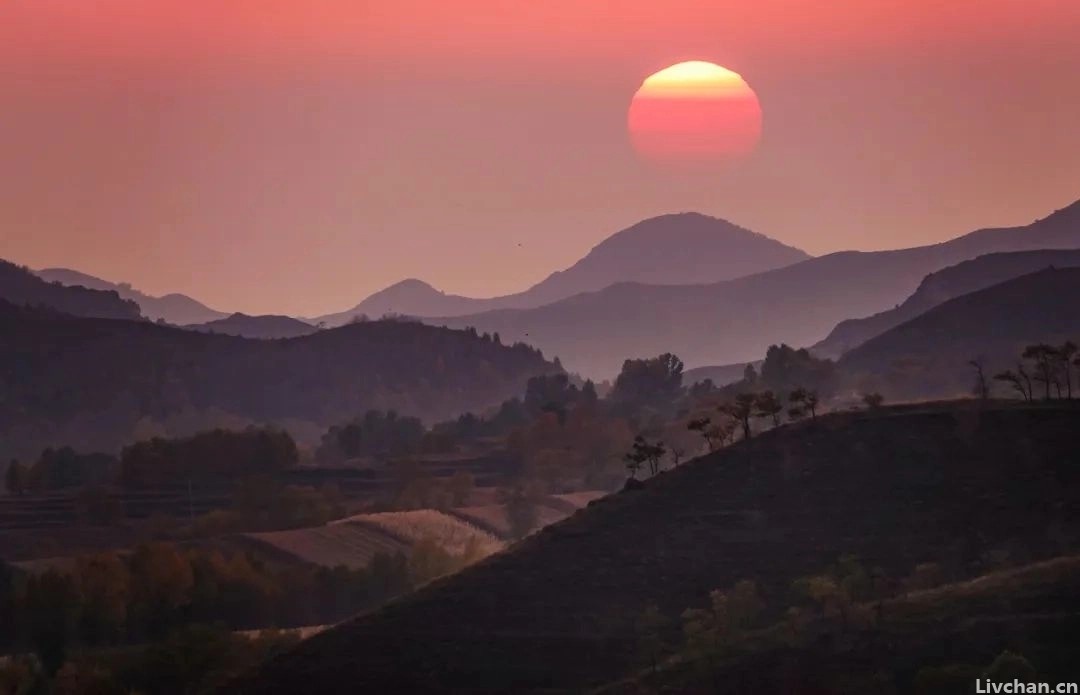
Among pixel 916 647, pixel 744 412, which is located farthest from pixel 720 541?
pixel 916 647

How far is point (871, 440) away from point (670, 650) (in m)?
34.9

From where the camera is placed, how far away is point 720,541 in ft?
539

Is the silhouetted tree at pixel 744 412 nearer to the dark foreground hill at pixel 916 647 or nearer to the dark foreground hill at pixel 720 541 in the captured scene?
the dark foreground hill at pixel 720 541

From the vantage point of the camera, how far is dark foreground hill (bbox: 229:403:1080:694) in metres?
149

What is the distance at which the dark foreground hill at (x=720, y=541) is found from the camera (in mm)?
149125

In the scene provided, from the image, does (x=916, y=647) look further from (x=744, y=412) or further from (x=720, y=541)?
(x=744, y=412)

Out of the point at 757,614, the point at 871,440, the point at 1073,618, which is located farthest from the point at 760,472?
the point at 1073,618

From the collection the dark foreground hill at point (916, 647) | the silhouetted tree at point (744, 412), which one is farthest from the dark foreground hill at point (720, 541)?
the dark foreground hill at point (916, 647)

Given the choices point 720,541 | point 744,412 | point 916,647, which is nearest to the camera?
point 916,647

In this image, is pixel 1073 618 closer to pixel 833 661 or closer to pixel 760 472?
pixel 833 661

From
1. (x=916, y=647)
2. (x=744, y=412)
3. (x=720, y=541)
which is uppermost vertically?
(x=744, y=412)

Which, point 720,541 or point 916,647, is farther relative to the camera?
point 720,541

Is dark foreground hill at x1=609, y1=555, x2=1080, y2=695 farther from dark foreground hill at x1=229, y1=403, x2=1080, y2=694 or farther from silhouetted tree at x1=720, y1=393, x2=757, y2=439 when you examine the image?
silhouetted tree at x1=720, y1=393, x2=757, y2=439

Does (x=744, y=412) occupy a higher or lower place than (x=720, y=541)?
higher
